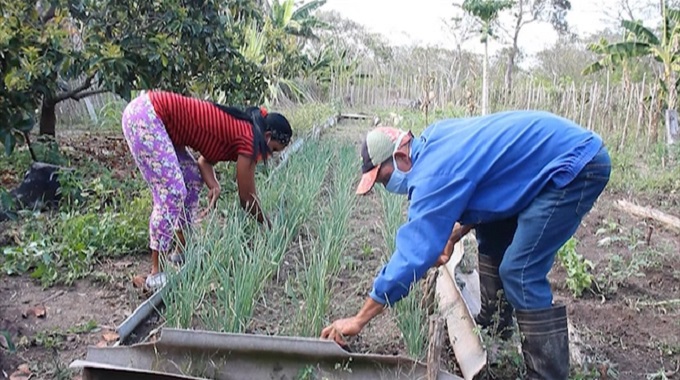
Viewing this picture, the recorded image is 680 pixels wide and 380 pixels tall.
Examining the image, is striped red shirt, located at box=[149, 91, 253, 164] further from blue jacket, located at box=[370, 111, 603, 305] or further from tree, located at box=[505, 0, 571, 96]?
tree, located at box=[505, 0, 571, 96]

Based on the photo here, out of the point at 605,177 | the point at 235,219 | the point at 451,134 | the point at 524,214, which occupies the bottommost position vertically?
the point at 235,219

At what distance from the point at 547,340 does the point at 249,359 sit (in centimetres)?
115

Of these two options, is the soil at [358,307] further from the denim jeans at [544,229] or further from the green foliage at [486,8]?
the green foliage at [486,8]

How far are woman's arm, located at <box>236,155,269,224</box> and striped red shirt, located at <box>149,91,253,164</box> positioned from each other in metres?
0.05

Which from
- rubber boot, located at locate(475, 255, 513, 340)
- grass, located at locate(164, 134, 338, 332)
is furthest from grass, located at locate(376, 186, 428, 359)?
grass, located at locate(164, 134, 338, 332)

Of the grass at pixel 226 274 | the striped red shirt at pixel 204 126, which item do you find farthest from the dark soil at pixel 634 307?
the striped red shirt at pixel 204 126

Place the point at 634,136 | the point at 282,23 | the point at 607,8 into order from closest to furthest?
the point at 634,136, the point at 282,23, the point at 607,8

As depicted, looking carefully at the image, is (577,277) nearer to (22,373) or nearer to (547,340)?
(547,340)

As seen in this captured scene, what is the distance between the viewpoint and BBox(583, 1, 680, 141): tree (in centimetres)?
996

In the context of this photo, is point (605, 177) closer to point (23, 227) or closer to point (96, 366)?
point (96, 366)

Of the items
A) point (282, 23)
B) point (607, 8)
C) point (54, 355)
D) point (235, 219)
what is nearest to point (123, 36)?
point (235, 219)

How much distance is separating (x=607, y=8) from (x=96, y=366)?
1863cm

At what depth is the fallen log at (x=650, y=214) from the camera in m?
5.41

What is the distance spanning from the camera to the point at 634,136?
10109 millimetres
